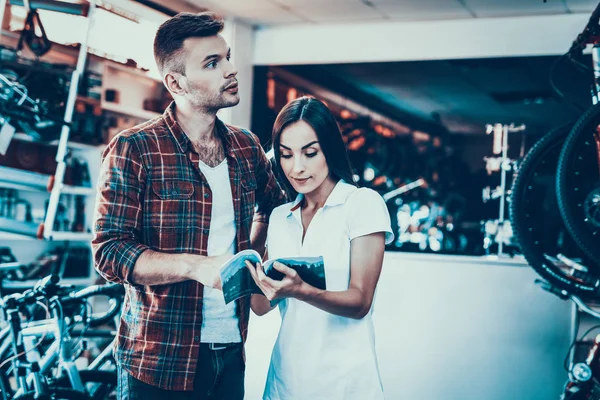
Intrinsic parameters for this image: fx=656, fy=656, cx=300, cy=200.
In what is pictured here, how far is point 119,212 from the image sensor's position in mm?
1597

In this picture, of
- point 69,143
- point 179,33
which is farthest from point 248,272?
point 69,143

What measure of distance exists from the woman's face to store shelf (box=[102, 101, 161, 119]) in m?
3.39

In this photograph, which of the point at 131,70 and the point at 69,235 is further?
the point at 131,70

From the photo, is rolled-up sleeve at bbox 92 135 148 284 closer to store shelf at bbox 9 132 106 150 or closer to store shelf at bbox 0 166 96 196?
store shelf at bbox 0 166 96 196

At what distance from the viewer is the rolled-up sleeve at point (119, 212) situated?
61.6 inches

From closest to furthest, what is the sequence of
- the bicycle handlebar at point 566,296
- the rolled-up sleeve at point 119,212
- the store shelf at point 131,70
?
the rolled-up sleeve at point 119,212
the bicycle handlebar at point 566,296
the store shelf at point 131,70

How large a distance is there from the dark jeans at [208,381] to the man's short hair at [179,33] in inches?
30.2

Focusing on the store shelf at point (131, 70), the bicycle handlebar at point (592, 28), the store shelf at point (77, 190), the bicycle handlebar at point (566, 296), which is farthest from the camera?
the store shelf at point (131, 70)

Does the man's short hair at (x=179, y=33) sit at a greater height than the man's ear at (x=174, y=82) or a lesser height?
greater

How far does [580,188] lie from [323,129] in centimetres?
174

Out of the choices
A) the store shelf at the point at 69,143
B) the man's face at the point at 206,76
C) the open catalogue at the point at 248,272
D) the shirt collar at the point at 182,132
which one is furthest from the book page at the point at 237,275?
the store shelf at the point at 69,143

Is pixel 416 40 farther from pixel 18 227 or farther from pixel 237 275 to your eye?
pixel 237 275

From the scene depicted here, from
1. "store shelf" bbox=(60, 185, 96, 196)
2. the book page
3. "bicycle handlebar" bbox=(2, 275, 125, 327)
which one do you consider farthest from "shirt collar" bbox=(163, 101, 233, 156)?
"store shelf" bbox=(60, 185, 96, 196)

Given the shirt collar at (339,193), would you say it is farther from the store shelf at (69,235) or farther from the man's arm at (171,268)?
the store shelf at (69,235)
